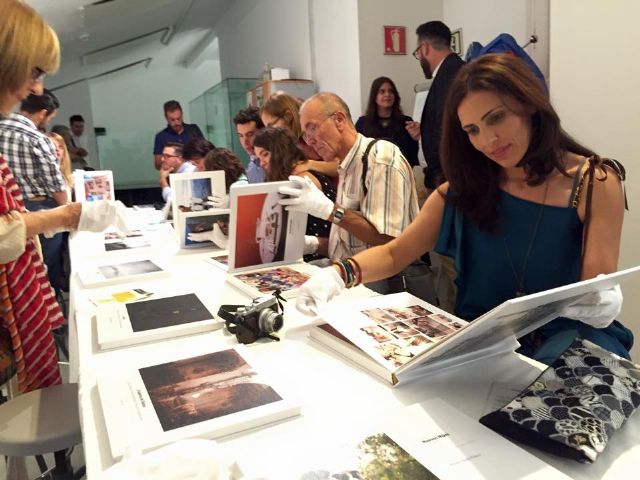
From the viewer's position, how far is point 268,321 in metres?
1.06

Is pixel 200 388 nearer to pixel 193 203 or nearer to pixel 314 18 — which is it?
pixel 193 203

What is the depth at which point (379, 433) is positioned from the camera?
70 cm

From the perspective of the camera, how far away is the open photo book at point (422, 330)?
73cm

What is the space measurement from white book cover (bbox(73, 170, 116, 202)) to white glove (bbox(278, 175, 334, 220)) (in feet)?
5.74

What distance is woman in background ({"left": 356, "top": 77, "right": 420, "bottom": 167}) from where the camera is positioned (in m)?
3.59

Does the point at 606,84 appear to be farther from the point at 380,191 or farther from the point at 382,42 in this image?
the point at 382,42

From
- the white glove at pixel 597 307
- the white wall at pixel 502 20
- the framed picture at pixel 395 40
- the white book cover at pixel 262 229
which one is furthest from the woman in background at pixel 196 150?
the white glove at pixel 597 307

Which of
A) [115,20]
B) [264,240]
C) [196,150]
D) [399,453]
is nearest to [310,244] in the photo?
[264,240]

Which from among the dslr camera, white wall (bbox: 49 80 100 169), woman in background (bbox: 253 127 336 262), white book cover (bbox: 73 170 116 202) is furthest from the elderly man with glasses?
white wall (bbox: 49 80 100 169)

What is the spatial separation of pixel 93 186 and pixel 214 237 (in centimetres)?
135

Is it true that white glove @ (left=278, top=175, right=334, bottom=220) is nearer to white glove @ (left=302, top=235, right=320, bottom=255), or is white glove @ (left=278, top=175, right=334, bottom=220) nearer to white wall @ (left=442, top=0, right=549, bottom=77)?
white glove @ (left=302, top=235, right=320, bottom=255)

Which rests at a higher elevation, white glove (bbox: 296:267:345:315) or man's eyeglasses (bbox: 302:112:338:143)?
man's eyeglasses (bbox: 302:112:338:143)

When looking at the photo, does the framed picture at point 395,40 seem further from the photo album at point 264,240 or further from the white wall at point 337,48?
the photo album at point 264,240

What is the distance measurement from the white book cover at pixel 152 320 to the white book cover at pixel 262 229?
29cm
